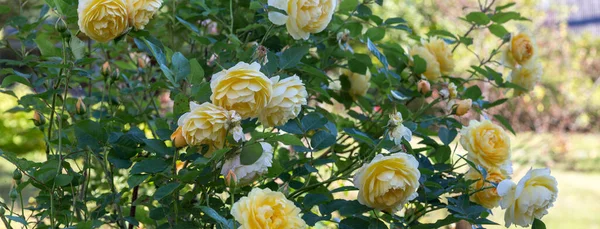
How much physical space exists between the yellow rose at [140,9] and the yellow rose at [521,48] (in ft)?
2.46

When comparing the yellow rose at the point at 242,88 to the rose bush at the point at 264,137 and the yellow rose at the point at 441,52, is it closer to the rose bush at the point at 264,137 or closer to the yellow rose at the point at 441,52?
the rose bush at the point at 264,137

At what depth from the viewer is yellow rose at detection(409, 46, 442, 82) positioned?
1.35 meters

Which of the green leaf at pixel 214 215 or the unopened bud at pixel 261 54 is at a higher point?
the unopened bud at pixel 261 54

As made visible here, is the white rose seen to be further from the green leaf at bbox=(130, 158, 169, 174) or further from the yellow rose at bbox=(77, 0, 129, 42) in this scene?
the yellow rose at bbox=(77, 0, 129, 42)

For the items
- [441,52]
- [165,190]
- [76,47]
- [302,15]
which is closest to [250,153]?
[165,190]

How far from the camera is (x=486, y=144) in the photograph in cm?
108

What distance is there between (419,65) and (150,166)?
1.98 feet

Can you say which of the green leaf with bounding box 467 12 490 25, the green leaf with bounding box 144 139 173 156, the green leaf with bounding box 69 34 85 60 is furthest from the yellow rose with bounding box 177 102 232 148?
the green leaf with bounding box 467 12 490 25

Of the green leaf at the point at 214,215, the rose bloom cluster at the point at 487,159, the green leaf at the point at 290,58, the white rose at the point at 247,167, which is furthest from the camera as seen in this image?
the rose bloom cluster at the point at 487,159

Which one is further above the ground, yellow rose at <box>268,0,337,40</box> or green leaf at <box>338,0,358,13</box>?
green leaf at <box>338,0,358,13</box>

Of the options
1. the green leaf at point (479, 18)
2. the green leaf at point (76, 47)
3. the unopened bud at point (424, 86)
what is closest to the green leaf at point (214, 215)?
the green leaf at point (76, 47)

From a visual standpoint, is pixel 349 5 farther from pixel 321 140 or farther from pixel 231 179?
pixel 231 179

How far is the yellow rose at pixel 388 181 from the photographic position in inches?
34.9

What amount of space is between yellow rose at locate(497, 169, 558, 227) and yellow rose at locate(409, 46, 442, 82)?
43 cm
